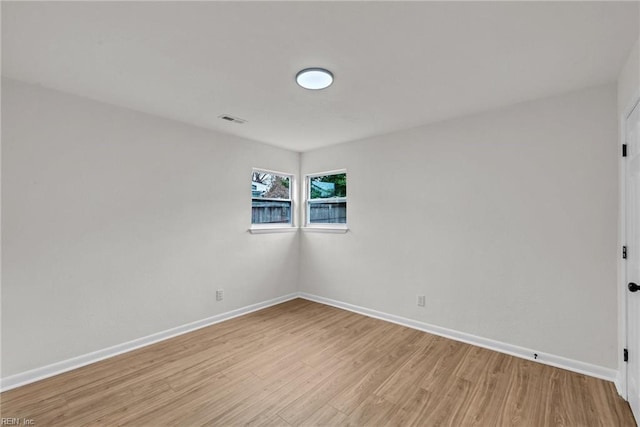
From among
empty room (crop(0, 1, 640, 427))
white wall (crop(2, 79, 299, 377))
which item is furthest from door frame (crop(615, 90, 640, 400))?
white wall (crop(2, 79, 299, 377))

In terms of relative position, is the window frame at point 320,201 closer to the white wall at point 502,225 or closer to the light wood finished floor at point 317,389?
the white wall at point 502,225

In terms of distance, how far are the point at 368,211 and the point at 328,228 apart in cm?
79

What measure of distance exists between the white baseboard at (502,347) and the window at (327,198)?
1408 millimetres

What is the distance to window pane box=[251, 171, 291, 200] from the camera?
4.22 meters

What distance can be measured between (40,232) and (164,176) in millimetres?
1159

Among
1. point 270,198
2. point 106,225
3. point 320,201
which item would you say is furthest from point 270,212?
point 106,225

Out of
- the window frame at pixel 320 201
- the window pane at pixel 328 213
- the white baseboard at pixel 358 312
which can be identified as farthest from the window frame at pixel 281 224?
the white baseboard at pixel 358 312

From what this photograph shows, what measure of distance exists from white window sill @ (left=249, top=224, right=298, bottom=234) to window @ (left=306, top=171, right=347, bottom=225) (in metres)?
0.35

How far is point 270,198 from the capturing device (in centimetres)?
445

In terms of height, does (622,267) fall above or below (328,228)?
below

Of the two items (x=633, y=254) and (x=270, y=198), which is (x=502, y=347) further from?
(x=270, y=198)

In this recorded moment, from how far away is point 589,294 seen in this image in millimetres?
2398

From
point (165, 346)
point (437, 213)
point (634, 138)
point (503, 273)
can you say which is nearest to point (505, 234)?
point (503, 273)

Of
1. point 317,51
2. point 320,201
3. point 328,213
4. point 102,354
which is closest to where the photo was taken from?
point 317,51
